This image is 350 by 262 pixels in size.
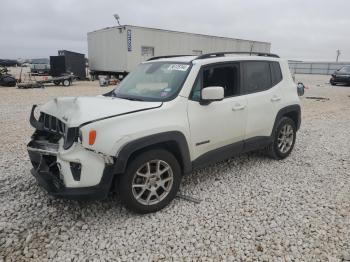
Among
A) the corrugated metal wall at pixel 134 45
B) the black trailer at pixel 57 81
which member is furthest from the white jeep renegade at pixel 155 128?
the black trailer at pixel 57 81

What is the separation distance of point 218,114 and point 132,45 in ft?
53.4

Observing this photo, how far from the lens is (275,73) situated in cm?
498

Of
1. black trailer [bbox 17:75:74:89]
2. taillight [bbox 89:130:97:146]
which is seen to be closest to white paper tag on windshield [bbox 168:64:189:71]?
taillight [bbox 89:130:97:146]

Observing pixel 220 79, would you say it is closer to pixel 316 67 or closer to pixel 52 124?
pixel 52 124

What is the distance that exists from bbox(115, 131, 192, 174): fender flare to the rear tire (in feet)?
6.69

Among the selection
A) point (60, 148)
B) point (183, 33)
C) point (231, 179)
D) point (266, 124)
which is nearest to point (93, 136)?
point (60, 148)

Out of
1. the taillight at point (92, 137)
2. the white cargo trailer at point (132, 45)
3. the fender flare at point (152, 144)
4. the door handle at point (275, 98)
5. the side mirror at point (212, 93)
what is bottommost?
the fender flare at point (152, 144)

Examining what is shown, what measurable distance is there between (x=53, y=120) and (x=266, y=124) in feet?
10.2

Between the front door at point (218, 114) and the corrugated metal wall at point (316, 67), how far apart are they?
41337 mm

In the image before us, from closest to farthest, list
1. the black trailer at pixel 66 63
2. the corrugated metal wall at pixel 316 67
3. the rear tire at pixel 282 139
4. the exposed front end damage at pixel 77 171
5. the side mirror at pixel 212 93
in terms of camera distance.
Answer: the exposed front end damage at pixel 77 171
the side mirror at pixel 212 93
the rear tire at pixel 282 139
the black trailer at pixel 66 63
the corrugated metal wall at pixel 316 67

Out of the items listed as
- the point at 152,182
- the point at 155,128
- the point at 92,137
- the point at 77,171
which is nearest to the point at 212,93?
the point at 155,128

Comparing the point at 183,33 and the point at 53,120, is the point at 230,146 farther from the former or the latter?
the point at 183,33

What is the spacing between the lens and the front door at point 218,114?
3686 millimetres

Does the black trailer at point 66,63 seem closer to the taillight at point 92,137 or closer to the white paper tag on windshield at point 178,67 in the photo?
the white paper tag on windshield at point 178,67
